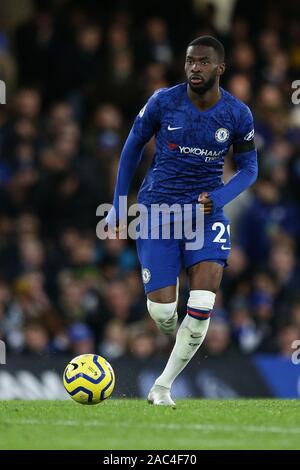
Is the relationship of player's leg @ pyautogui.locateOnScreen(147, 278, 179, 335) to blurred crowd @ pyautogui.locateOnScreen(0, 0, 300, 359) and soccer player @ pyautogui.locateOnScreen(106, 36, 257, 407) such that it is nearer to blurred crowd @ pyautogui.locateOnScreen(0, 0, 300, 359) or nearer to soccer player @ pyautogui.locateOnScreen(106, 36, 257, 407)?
soccer player @ pyautogui.locateOnScreen(106, 36, 257, 407)

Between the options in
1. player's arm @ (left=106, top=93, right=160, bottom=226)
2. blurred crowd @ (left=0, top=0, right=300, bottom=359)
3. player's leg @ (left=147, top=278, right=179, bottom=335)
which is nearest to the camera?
player's arm @ (left=106, top=93, right=160, bottom=226)

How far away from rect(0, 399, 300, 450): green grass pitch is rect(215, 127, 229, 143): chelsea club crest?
6.44 ft

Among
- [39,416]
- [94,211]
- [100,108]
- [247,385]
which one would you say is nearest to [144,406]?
[39,416]

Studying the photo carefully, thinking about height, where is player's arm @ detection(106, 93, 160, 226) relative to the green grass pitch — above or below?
above

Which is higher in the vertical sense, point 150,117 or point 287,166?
point 150,117

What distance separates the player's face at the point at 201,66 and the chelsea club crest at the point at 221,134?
337 mm

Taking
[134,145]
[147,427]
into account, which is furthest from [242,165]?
[147,427]

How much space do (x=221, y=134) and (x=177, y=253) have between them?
3.07ft

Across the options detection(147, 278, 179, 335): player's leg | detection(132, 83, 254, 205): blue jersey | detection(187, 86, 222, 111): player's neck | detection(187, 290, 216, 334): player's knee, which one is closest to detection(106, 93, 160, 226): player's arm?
detection(132, 83, 254, 205): blue jersey

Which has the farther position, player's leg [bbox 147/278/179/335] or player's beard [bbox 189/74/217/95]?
player's leg [bbox 147/278/179/335]

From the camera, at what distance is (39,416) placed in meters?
9.20

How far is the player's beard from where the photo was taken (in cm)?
970
